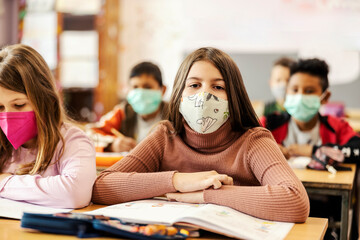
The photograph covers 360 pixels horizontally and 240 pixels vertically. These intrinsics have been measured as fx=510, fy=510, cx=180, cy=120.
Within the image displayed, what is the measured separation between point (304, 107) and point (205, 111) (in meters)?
1.20

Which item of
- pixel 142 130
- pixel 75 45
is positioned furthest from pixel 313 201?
pixel 75 45

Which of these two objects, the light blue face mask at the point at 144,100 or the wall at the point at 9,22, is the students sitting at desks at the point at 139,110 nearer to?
the light blue face mask at the point at 144,100

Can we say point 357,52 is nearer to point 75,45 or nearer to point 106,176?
point 75,45

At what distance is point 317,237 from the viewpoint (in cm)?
114

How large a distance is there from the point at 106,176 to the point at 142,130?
145cm

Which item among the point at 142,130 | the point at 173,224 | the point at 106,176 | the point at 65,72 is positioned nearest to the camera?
the point at 173,224

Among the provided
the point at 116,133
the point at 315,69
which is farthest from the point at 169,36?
the point at 315,69

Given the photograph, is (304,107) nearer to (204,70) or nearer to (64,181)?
(204,70)

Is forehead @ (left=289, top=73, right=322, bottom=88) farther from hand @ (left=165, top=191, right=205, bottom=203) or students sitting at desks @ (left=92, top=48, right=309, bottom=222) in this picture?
hand @ (left=165, top=191, right=205, bottom=203)

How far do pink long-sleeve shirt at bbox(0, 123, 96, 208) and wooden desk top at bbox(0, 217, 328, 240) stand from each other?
139 millimetres

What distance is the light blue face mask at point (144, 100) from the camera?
9.51 feet

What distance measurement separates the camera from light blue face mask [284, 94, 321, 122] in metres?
2.55

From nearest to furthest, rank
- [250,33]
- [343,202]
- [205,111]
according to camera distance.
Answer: [205,111], [343,202], [250,33]

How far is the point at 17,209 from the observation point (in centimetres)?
135
